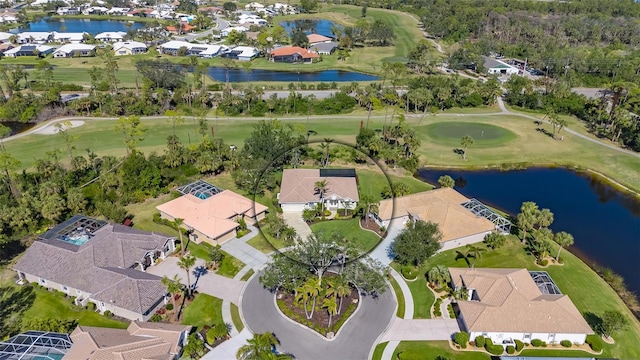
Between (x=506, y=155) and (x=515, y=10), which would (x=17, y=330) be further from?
(x=515, y=10)

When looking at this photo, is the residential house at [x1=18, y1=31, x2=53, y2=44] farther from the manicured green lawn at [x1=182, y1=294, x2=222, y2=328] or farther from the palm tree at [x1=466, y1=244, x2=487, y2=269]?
the palm tree at [x1=466, y1=244, x2=487, y2=269]

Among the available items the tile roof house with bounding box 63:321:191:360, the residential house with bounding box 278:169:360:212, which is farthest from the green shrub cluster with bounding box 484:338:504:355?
the tile roof house with bounding box 63:321:191:360

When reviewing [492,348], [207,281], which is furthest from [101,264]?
[492,348]

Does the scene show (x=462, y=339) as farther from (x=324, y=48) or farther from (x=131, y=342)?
(x=324, y=48)

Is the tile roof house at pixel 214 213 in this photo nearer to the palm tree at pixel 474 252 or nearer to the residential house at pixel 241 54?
the palm tree at pixel 474 252

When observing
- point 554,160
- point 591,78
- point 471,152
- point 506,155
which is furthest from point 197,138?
point 591,78

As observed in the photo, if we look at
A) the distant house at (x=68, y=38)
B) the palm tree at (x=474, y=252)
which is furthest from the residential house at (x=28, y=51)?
the palm tree at (x=474, y=252)
